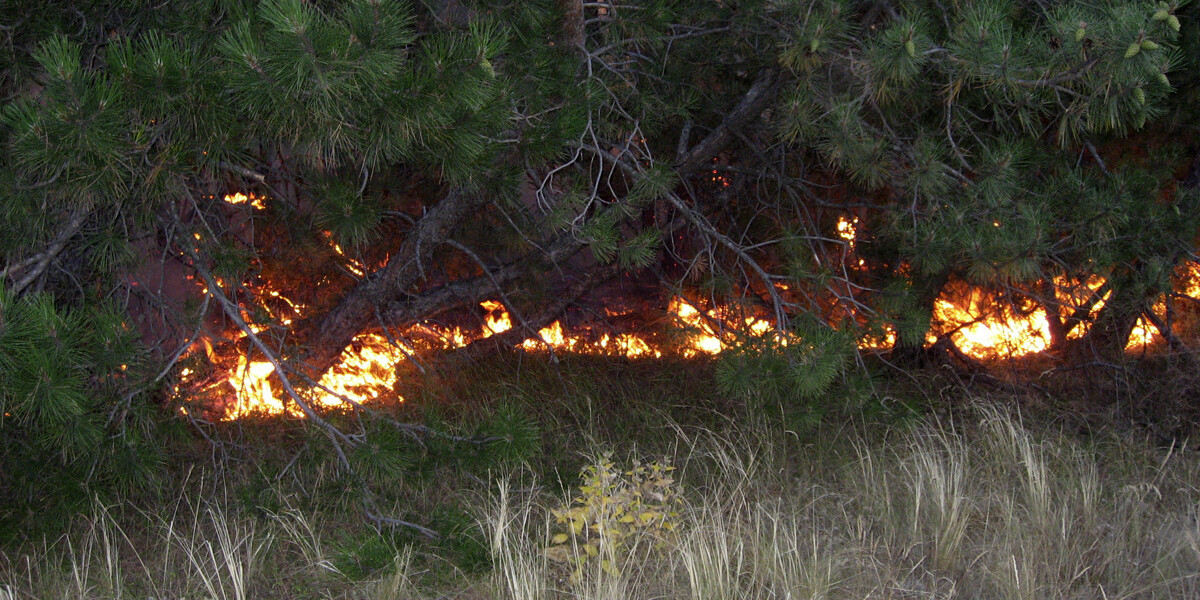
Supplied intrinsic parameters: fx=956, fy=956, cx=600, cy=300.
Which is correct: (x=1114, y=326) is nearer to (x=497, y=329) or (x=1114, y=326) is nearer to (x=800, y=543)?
(x=800, y=543)

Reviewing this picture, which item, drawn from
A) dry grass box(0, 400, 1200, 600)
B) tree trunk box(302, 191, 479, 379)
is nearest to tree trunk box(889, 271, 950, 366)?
dry grass box(0, 400, 1200, 600)

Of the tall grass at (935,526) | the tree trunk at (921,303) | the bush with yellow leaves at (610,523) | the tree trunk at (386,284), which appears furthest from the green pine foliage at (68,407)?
the tree trunk at (921,303)

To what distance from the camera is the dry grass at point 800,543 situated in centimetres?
279

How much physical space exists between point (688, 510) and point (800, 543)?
1.42 ft

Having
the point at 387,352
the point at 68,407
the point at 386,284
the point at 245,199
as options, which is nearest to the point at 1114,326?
the point at 386,284

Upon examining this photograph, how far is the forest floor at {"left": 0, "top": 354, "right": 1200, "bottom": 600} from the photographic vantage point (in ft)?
9.31

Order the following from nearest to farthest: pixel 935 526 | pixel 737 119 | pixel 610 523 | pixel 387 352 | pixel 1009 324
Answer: pixel 610 523 < pixel 935 526 < pixel 737 119 < pixel 387 352 < pixel 1009 324

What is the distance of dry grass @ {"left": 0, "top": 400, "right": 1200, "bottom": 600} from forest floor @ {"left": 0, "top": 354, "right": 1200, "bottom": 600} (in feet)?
0.04

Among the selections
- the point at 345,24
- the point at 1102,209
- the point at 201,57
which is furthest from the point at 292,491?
the point at 1102,209

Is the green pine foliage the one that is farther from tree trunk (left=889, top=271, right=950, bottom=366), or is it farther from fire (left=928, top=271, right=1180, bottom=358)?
fire (left=928, top=271, right=1180, bottom=358)

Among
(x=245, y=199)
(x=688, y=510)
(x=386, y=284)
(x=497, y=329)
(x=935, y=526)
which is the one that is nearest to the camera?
(x=935, y=526)

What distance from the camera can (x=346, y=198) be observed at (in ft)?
10.7

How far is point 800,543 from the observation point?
313 cm

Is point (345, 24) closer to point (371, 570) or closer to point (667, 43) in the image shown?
point (371, 570)
